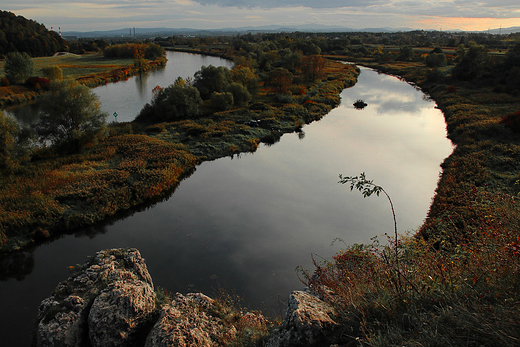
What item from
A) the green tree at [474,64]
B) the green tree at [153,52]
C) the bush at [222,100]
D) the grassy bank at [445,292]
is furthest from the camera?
the green tree at [153,52]

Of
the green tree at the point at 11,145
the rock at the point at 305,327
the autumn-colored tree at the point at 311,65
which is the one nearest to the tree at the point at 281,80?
the autumn-colored tree at the point at 311,65

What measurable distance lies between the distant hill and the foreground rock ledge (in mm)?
92129

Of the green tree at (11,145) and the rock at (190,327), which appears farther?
the green tree at (11,145)

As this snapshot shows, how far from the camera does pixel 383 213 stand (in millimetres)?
20047

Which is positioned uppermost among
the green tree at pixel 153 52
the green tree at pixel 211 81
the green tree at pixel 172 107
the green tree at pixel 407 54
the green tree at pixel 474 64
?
the green tree at pixel 153 52

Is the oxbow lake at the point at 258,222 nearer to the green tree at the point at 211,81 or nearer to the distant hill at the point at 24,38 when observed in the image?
the green tree at the point at 211,81

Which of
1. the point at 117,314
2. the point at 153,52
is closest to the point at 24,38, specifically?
the point at 153,52

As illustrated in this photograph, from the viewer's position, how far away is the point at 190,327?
351 inches

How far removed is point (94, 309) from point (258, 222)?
10.6 meters

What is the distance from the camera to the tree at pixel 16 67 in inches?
2021

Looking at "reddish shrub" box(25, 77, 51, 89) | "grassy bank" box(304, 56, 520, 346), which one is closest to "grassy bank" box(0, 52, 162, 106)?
"reddish shrub" box(25, 77, 51, 89)

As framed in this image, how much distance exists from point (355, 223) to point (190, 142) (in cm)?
1921

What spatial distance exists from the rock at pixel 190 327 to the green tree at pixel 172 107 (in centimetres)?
3242

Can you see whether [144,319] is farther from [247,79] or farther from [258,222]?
[247,79]
